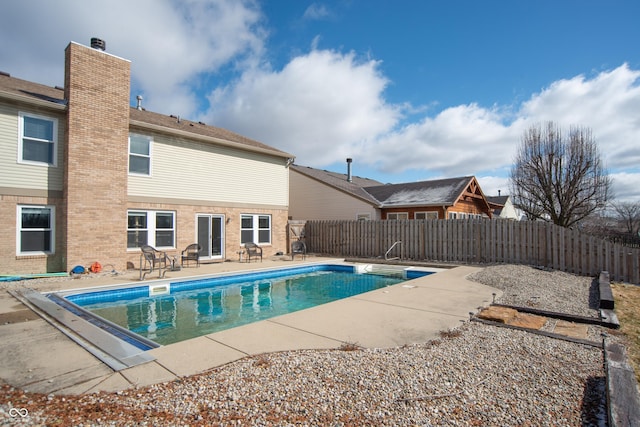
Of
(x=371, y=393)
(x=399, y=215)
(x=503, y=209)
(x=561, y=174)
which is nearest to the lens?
(x=371, y=393)

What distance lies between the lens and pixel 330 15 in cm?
1177

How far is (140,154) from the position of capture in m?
12.7

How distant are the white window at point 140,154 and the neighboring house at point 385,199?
11.5m

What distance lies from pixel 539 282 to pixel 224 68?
14.2 metres

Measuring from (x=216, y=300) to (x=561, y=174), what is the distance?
73.4 feet

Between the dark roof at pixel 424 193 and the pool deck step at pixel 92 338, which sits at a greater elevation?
the dark roof at pixel 424 193

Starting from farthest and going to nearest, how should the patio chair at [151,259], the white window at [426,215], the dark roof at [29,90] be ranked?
1. the white window at [426,215]
2. the patio chair at [151,259]
3. the dark roof at [29,90]

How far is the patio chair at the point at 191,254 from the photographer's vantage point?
12.9m

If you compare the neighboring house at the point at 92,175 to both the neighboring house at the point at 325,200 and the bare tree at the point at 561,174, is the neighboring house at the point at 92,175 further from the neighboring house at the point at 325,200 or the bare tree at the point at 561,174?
the bare tree at the point at 561,174

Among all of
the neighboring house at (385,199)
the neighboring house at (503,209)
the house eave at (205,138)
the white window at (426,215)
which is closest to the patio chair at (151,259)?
the house eave at (205,138)

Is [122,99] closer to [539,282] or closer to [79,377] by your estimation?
[79,377]

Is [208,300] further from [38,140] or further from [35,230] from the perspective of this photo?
[38,140]

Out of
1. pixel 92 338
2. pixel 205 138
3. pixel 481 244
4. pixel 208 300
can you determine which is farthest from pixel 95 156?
pixel 481 244

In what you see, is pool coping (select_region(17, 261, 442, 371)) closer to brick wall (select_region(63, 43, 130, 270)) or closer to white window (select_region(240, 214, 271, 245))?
brick wall (select_region(63, 43, 130, 270))
